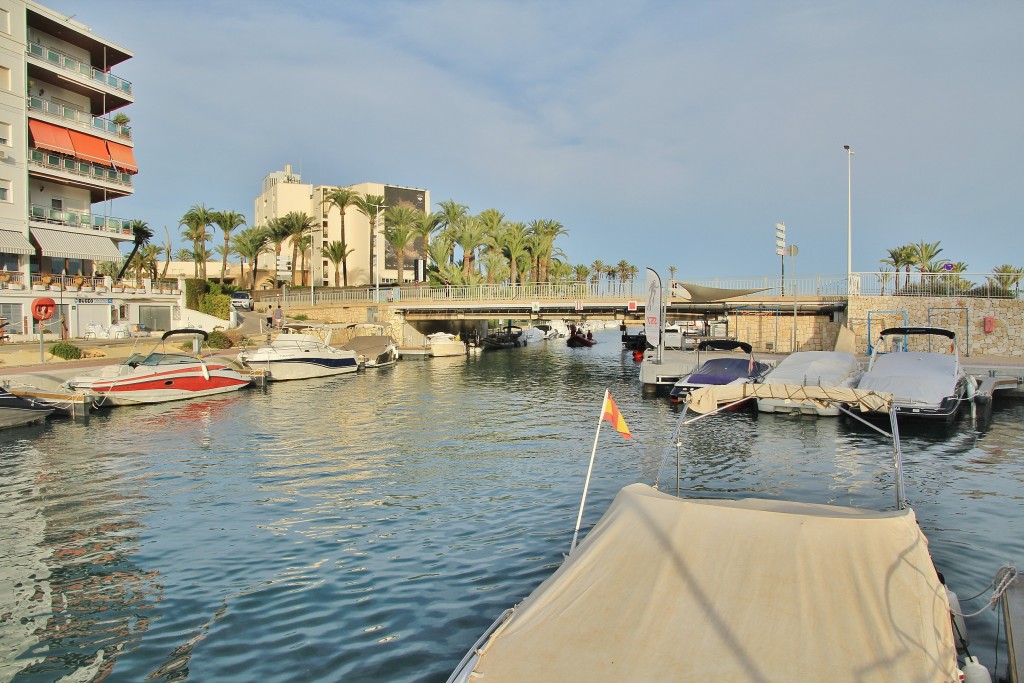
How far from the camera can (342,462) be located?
752 inches

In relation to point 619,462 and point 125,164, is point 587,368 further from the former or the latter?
point 125,164

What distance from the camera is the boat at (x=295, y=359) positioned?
3850cm

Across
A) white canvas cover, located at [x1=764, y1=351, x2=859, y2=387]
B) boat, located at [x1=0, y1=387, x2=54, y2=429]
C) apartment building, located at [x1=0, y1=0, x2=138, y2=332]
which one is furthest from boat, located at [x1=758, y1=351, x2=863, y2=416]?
apartment building, located at [x1=0, y1=0, x2=138, y2=332]

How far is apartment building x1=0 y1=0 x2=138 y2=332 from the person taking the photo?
4506cm

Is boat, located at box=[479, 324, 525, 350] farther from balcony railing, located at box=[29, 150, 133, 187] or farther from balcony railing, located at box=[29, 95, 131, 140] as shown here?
balcony railing, located at box=[29, 95, 131, 140]

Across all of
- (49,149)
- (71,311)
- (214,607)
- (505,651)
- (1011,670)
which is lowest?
(214,607)

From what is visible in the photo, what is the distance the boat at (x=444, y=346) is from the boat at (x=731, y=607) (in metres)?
53.3

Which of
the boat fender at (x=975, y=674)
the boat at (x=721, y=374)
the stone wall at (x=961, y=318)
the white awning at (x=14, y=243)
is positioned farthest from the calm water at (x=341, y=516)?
the white awning at (x=14, y=243)

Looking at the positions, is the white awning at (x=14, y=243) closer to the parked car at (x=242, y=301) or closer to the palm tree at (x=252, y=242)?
the parked car at (x=242, y=301)

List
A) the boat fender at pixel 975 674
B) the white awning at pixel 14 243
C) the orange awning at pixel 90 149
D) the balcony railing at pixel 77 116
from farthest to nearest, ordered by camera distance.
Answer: the orange awning at pixel 90 149 → the balcony railing at pixel 77 116 → the white awning at pixel 14 243 → the boat fender at pixel 975 674

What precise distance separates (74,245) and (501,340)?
4239cm

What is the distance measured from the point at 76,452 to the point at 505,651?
1887cm

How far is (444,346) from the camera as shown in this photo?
199 ft

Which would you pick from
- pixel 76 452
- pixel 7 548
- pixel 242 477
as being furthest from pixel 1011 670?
pixel 76 452
